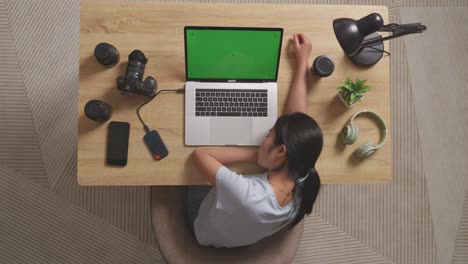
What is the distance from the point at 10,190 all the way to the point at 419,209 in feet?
7.07

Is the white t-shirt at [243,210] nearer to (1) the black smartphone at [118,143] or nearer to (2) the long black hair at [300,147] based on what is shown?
(2) the long black hair at [300,147]

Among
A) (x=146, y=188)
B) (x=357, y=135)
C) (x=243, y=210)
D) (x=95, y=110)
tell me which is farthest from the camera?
Answer: (x=146, y=188)

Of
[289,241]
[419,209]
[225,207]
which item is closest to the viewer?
[225,207]

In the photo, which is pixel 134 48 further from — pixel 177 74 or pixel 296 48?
pixel 296 48

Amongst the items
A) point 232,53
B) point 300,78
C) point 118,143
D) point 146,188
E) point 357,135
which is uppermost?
point 232,53

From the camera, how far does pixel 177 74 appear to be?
4.35 ft

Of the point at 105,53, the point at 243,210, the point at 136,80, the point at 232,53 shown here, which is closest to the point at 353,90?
the point at 232,53

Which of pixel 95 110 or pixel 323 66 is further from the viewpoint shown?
pixel 323 66

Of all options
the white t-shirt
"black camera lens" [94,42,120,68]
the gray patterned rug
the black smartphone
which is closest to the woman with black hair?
the white t-shirt

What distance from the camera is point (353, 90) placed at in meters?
1.28

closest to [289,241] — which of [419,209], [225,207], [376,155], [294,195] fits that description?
[294,195]

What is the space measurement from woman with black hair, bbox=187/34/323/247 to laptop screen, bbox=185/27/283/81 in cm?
15

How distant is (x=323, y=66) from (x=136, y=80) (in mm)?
659

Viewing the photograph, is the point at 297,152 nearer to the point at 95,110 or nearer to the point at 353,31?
the point at 353,31
